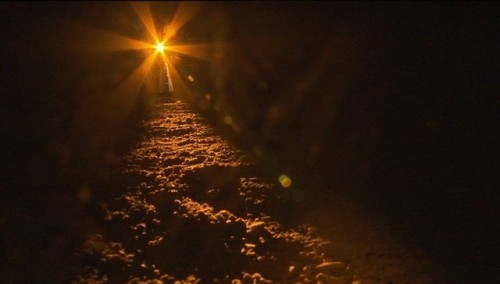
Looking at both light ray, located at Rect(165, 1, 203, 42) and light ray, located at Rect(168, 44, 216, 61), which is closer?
light ray, located at Rect(165, 1, 203, 42)

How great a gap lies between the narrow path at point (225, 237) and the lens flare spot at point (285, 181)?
0.12 metres

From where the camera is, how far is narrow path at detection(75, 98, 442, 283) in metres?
3.31

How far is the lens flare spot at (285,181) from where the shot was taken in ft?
17.2

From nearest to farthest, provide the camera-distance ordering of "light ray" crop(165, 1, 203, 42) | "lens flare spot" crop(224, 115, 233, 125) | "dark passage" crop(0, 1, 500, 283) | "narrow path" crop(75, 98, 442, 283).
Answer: "narrow path" crop(75, 98, 442, 283) → "dark passage" crop(0, 1, 500, 283) → "light ray" crop(165, 1, 203, 42) → "lens flare spot" crop(224, 115, 233, 125)

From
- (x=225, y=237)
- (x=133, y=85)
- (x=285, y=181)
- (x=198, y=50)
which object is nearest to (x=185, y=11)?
(x=285, y=181)

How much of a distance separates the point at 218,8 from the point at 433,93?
17.7ft

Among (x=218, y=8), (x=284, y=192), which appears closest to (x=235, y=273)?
(x=284, y=192)

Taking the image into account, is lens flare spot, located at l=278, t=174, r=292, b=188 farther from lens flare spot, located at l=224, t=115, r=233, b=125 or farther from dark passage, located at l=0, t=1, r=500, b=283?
lens flare spot, located at l=224, t=115, r=233, b=125

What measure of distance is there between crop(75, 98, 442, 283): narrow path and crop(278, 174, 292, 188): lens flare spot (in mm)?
116

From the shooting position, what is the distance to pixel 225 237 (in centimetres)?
391

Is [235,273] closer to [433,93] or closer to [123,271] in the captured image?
[123,271]

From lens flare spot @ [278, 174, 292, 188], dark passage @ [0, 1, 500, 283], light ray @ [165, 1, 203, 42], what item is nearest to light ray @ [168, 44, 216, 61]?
dark passage @ [0, 1, 500, 283]

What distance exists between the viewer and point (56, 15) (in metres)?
5.59

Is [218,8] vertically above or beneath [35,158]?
above
